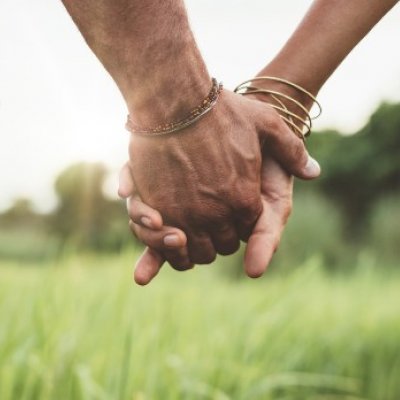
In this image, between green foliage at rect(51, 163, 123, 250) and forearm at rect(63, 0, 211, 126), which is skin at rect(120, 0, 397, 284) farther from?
green foliage at rect(51, 163, 123, 250)

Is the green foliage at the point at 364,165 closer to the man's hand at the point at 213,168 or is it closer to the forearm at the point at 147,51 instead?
the man's hand at the point at 213,168

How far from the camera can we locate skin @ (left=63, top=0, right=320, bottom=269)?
126 cm

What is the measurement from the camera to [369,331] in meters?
3.77

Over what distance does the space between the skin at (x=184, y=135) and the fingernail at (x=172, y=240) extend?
6 centimetres

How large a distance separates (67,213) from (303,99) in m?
28.3

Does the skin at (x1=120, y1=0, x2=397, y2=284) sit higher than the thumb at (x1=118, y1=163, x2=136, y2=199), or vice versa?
the thumb at (x1=118, y1=163, x2=136, y2=199)

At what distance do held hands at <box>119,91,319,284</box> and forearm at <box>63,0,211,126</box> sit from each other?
0.20 feet

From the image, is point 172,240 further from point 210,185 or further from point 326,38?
point 326,38

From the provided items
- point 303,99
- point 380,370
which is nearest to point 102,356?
point 303,99

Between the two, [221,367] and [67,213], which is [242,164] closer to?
[221,367]

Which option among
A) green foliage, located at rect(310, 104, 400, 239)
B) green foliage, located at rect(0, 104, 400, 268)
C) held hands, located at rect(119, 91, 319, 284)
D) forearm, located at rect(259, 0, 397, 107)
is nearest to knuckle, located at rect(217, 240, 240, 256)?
held hands, located at rect(119, 91, 319, 284)

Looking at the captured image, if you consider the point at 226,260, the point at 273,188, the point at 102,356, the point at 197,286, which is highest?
the point at 273,188

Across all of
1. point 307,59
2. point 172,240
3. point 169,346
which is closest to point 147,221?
point 172,240

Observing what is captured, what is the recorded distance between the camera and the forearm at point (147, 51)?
4.06 feet
